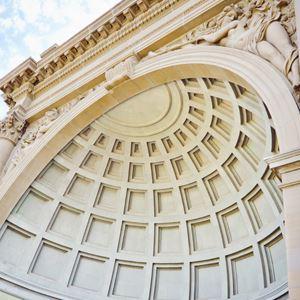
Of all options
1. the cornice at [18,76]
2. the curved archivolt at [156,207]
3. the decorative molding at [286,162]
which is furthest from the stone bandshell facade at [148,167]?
the decorative molding at [286,162]

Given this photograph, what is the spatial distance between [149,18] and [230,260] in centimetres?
788

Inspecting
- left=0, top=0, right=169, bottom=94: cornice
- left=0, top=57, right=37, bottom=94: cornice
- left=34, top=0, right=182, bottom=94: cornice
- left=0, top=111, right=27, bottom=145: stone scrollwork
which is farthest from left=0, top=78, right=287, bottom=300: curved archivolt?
left=0, top=57, right=37, bottom=94: cornice

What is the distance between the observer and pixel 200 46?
10141mm

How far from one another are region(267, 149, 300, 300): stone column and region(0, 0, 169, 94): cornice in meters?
7.87

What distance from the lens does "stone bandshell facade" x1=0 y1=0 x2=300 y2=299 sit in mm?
9555

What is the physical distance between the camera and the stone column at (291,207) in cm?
478

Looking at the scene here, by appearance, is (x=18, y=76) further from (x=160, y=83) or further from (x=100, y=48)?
(x=160, y=83)

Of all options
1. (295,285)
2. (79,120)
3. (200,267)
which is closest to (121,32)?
(79,120)

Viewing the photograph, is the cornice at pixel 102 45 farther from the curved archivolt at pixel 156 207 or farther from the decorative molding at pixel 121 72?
the curved archivolt at pixel 156 207

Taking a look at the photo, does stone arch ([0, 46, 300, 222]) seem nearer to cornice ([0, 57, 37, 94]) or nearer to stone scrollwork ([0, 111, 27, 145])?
stone scrollwork ([0, 111, 27, 145])

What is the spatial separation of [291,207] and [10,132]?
11.0 meters

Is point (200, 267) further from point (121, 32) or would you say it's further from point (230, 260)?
point (121, 32)

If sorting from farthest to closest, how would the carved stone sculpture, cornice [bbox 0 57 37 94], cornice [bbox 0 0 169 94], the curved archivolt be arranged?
cornice [bbox 0 57 37 94]
cornice [bbox 0 0 169 94]
the curved archivolt
the carved stone sculpture

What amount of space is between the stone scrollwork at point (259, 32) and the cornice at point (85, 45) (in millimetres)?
2269
